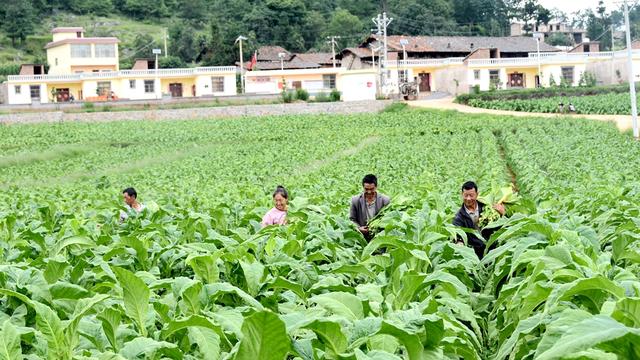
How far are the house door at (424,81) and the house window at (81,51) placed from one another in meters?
27.9

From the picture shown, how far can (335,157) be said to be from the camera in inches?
1511

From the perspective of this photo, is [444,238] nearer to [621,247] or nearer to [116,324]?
[621,247]

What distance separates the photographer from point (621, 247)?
7.52 metres

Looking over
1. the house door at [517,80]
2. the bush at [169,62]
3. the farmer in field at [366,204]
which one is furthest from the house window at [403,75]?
the farmer in field at [366,204]

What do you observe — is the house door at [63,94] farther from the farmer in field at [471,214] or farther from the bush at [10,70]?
the farmer in field at [471,214]

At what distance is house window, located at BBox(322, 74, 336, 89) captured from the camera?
77.7 meters

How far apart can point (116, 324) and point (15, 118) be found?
6123 cm

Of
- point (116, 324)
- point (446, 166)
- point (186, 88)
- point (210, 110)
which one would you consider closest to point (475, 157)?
point (446, 166)

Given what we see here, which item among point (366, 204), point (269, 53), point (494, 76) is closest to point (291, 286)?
point (366, 204)

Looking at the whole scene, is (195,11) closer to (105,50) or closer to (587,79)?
(105,50)

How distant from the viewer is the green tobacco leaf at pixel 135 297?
18.4 ft

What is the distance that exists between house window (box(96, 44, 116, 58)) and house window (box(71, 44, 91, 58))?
773 mm

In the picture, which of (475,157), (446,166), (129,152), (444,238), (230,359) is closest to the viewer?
(230,359)

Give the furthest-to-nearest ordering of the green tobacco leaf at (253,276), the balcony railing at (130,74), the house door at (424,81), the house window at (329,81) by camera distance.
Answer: the house door at (424,81), the house window at (329,81), the balcony railing at (130,74), the green tobacco leaf at (253,276)
